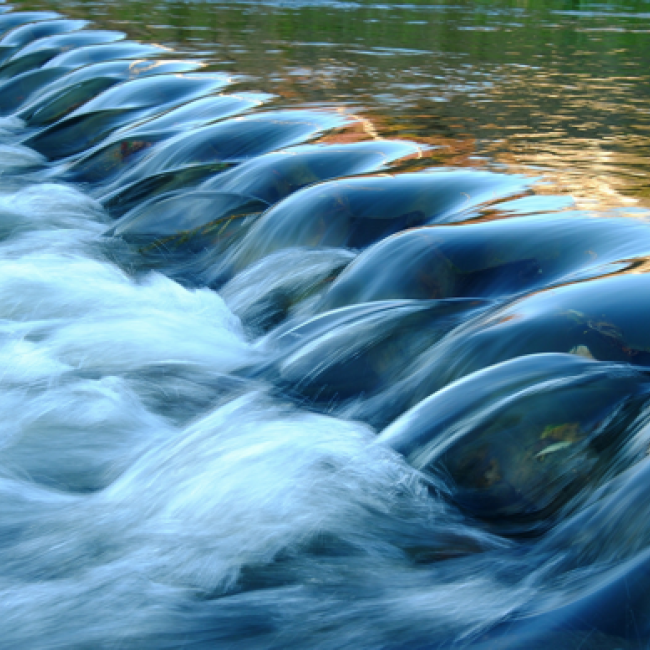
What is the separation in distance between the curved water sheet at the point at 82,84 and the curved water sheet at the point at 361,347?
18.1 ft

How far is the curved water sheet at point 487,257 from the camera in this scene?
10.6ft

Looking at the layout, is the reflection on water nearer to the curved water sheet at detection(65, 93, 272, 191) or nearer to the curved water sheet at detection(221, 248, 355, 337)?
the curved water sheet at detection(65, 93, 272, 191)

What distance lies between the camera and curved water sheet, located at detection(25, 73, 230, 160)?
272 inches

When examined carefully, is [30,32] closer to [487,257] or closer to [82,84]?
Result: [82,84]

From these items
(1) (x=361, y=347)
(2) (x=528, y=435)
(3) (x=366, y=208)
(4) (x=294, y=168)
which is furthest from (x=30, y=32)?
(2) (x=528, y=435)

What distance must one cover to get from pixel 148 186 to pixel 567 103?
3.12 m

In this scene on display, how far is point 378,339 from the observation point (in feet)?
9.36

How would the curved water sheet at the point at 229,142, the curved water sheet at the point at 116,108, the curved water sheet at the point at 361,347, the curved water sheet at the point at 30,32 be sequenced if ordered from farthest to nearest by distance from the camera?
1. the curved water sheet at the point at 30,32
2. the curved water sheet at the point at 116,108
3. the curved water sheet at the point at 229,142
4. the curved water sheet at the point at 361,347

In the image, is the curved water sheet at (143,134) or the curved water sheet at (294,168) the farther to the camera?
the curved water sheet at (143,134)

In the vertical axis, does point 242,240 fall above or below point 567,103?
below

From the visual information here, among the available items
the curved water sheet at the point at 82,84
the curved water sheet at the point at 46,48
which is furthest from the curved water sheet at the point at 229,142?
the curved water sheet at the point at 46,48

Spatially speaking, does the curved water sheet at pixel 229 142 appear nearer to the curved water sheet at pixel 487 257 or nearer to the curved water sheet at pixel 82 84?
the curved water sheet at pixel 487 257

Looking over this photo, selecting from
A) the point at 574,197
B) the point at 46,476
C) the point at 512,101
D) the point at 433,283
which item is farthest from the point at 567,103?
the point at 46,476

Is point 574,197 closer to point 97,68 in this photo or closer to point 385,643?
point 385,643
